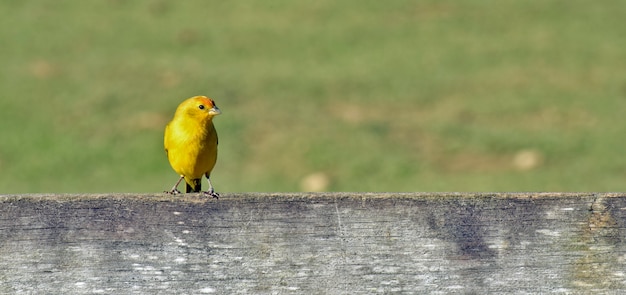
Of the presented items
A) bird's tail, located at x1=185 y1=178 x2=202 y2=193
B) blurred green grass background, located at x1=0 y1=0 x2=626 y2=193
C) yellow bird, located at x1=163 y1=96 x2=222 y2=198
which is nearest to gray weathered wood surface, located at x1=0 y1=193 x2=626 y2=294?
yellow bird, located at x1=163 y1=96 x2=222 y2=198

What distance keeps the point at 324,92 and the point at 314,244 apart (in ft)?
46.3

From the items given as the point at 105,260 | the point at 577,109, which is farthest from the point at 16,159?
the point at 105,260

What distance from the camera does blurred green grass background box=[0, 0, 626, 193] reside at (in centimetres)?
1425

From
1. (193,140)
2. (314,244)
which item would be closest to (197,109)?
(193,140)

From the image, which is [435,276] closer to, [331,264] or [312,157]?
[331,264]

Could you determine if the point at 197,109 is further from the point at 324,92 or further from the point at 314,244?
the point at 324,92

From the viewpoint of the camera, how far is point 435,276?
10.1 ft

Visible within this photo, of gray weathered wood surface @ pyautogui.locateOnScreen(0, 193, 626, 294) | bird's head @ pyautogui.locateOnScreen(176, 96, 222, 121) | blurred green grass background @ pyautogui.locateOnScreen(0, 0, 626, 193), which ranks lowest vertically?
gray weathered wood surface @ pyautogui.locateOnScreen(0, 193, 626, 294)

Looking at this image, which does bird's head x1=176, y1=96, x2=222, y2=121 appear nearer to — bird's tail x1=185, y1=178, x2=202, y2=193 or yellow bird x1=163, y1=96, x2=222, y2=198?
yellow bird x1=163, y1=96, x2=222, y2=198

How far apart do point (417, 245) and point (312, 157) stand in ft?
37.5

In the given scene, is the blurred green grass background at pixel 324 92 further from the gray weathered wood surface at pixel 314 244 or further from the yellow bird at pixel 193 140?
the gray weathered wood surface at pixel 314 244

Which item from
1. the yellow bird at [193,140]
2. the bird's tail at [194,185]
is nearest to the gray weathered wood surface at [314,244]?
the yellow bird at [193,140]

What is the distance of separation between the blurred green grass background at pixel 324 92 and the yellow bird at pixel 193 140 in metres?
6.97

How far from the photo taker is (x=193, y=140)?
6328 mm
